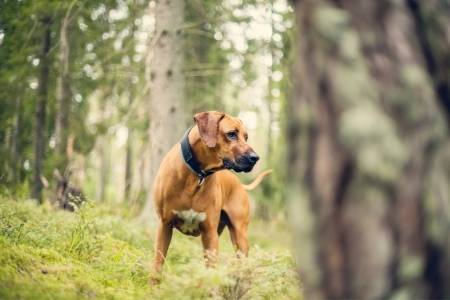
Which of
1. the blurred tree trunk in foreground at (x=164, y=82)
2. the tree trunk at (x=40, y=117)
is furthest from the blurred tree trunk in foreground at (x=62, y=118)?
the blurred tree trunk in foreground at (x=164, y=82)

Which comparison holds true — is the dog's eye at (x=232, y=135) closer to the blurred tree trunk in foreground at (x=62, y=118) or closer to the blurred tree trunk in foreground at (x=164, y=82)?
the blurred tree trunk in foreground at (x=164, y=82)

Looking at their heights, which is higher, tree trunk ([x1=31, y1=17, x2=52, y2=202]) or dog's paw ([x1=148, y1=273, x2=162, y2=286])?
tree trunk ([x1=31, y1=17, x2=52, y2=202])

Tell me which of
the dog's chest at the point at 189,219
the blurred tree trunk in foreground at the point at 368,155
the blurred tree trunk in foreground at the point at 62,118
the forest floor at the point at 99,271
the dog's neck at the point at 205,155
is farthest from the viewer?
the blurred tree trunk in foreground at the point at 62,118

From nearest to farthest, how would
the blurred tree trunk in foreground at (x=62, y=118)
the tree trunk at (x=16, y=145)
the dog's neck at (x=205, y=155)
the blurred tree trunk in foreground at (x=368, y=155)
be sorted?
the blurred tree trunk in foreground at (x=368, y=155)
the dog's neck at (x=205, y=155)
the blurred tree trunk in foreground at (x=62, y=118)
the tree trunk at (x=16, y=145)

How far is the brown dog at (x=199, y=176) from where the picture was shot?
5.28 metres

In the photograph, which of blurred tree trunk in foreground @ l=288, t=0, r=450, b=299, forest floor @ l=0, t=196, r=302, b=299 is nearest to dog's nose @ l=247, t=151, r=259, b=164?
forest floor @ l=0, t=196, r=302, b=299

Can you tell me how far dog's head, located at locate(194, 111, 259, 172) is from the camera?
5266mm

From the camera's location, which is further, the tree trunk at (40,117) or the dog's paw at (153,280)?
the tree trunk at (40,117)

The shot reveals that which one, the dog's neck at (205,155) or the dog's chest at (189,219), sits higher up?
the dog's neck at (205,155)

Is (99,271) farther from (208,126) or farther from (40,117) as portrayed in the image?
(40,117)

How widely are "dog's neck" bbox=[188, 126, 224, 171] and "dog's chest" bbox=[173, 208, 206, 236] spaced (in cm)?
45

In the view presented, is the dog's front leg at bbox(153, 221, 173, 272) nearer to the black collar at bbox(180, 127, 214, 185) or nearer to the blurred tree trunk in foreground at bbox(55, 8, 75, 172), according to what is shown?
the black collar at bbox(180, 127, 214, 185)

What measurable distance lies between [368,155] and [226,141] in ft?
11.3

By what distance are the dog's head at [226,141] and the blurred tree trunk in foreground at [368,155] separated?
10.1 feet
